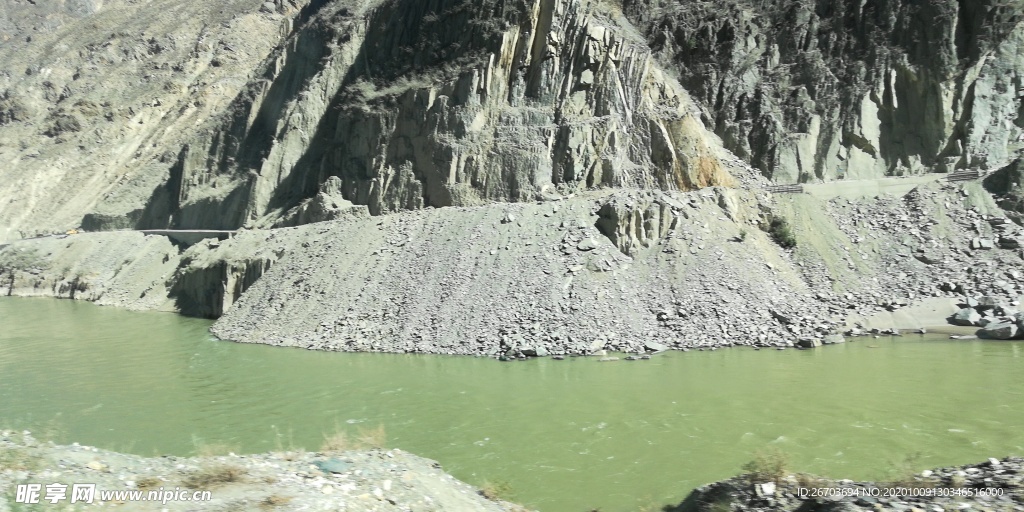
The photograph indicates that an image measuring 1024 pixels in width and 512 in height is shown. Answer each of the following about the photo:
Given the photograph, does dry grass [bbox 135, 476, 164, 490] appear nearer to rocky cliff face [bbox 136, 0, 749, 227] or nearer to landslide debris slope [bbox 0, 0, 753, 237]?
rocky cliff face [bbox 136, 0, 749, 227]

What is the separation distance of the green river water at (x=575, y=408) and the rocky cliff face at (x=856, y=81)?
13.5m

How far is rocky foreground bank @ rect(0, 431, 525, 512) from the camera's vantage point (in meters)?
6.64

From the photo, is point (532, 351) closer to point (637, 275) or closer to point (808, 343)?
point (637, 275)

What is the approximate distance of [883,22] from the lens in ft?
117

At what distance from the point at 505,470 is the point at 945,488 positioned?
7.56m

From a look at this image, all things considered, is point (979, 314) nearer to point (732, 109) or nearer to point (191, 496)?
point (732, 109)

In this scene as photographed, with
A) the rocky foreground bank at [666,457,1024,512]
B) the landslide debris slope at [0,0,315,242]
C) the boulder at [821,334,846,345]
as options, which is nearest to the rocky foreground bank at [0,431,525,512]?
the rocky foreground bank at [666,457,1024,512]

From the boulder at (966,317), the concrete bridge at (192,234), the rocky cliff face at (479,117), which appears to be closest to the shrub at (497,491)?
the boulder at (966,317)

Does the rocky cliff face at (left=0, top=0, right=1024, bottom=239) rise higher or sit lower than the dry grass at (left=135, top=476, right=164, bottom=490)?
higher

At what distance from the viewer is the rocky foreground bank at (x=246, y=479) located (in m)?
6.64

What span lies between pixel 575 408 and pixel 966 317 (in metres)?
16.8

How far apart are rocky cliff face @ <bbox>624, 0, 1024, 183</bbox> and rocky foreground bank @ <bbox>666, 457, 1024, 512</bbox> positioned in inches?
1170

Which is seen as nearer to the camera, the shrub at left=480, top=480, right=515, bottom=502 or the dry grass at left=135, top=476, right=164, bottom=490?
the dry grass at left=135, top=476, right=164, bottom=490

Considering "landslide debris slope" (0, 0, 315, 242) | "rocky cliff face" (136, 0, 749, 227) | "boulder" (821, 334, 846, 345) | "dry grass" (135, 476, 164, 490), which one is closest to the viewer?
"dry grass" (135, 476, 164, 490)
